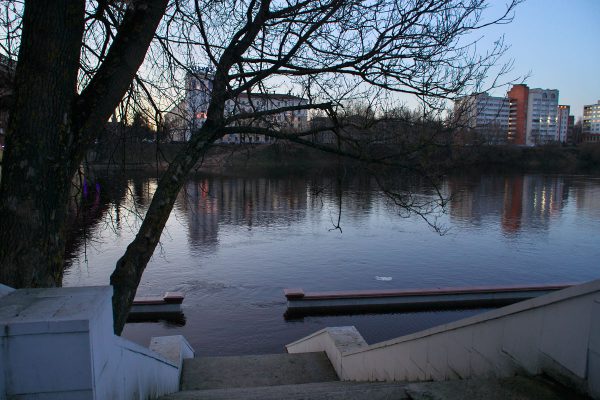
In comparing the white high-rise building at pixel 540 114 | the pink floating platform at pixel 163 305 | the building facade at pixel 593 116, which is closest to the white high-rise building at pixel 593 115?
the building facade at pixel 593 116

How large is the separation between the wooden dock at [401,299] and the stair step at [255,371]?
590cm

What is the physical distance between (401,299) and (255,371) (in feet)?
Result: 26.3

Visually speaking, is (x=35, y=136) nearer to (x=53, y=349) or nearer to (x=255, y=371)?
(x=53, y=349)

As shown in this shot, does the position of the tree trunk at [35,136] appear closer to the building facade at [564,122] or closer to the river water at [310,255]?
the river water at [310,255]

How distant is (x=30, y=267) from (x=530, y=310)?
3300 millimetres

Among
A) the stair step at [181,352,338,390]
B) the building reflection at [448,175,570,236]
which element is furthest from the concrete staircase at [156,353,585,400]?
the building reflection at [448,175,570,236]

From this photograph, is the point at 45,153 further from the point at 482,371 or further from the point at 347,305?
the point at 347,305

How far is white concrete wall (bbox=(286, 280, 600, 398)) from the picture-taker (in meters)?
2.51

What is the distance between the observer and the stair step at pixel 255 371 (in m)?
6.46

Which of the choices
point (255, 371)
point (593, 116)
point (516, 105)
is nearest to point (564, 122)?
point (593, 116)

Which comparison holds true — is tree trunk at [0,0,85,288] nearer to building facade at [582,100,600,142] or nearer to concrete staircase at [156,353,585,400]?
concrete staircase at [156,353,585,400]

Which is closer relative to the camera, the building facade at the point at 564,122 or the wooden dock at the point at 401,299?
the wooden dock at the point at 401,299

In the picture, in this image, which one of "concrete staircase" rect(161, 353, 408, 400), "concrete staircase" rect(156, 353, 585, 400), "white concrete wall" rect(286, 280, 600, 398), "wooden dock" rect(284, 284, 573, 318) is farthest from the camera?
"wooden dock" rect(284, 284, 573, 318)

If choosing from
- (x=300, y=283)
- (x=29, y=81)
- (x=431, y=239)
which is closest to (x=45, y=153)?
(x=29, y=81)
